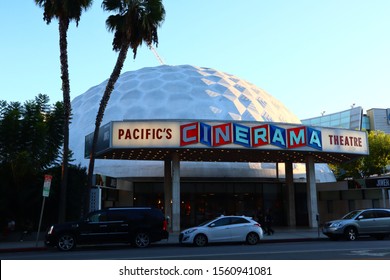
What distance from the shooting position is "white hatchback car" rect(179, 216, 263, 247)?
17781 millimetres

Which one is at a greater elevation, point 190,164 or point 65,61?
point 65,61

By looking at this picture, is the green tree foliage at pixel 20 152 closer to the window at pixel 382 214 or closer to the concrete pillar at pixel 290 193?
the window at pixel 382 214

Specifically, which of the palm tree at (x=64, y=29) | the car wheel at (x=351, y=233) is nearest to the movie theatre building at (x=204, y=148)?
the palm tree at (x=64, y=29)

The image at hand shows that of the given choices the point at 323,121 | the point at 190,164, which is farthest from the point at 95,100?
the point at 323,121

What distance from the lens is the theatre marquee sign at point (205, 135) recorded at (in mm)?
23172

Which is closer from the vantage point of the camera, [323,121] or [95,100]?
[95,100]

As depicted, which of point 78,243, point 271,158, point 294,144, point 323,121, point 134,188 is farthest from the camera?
point 323,121

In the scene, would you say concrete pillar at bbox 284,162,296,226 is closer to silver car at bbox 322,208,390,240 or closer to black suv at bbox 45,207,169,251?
silver car at bbox 322,208,390,240

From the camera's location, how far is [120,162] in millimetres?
32062

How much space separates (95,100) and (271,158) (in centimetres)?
1629

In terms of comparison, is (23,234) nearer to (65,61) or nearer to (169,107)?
(65,61)

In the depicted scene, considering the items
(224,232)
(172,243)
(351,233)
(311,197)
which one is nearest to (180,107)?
(311,197)

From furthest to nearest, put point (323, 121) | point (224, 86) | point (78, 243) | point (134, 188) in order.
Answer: point (323, 121)
point (224, 86)
point (134, 188)
point (78, 243)

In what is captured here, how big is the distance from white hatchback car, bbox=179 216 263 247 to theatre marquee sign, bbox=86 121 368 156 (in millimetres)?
5908
